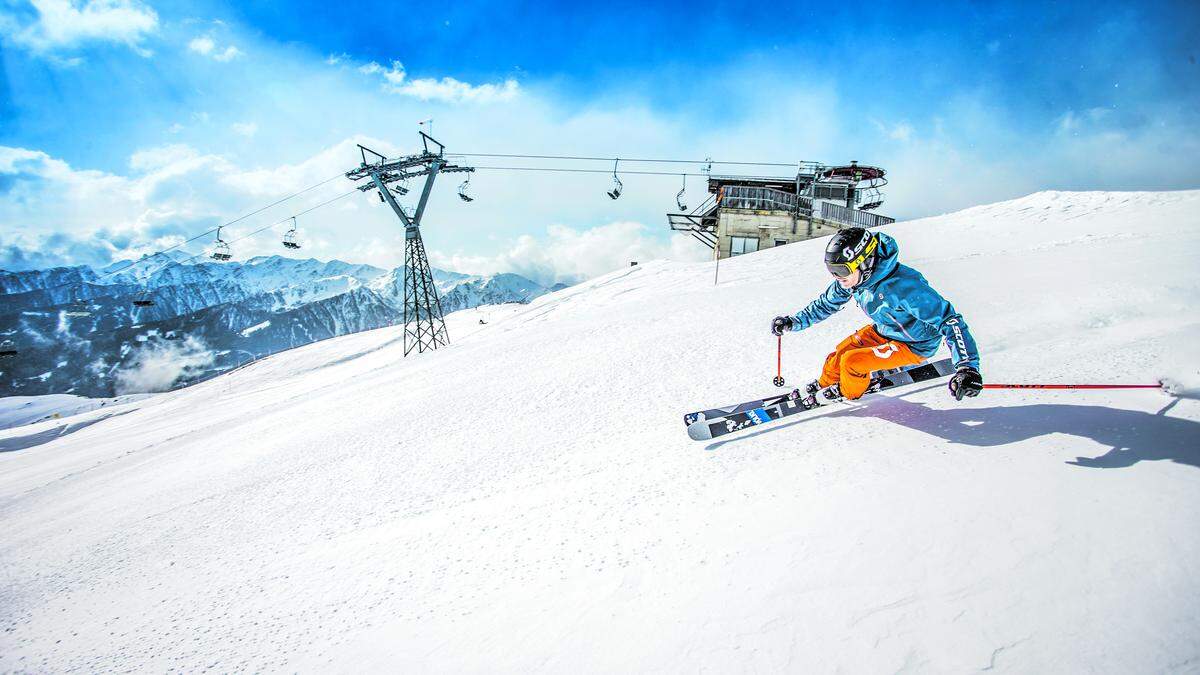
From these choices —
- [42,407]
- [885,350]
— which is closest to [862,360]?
[885,350]

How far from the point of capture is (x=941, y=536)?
242 cm

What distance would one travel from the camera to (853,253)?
3.81 m

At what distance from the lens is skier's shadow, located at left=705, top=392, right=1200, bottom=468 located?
2918mm

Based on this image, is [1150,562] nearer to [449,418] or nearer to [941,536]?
[941,536]

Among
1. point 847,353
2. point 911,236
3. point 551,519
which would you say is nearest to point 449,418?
point 551,519

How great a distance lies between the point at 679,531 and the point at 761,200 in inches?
1447

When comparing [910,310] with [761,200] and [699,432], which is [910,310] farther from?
[761,200]

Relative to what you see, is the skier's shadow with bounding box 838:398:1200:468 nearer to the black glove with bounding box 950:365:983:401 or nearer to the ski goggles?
the black glove with bounding box 950:365:983:401

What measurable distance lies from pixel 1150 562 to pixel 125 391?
220m

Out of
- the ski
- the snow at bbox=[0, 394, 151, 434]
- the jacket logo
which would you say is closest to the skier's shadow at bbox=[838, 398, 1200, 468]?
the ski

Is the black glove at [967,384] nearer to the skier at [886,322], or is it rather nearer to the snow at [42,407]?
the skier at [886,322]

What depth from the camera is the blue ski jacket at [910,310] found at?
3623mm

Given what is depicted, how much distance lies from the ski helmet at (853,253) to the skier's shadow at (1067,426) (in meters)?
1.32

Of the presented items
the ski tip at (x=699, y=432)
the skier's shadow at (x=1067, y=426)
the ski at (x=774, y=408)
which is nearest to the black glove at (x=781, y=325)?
the ski at (x=774, y=408)
